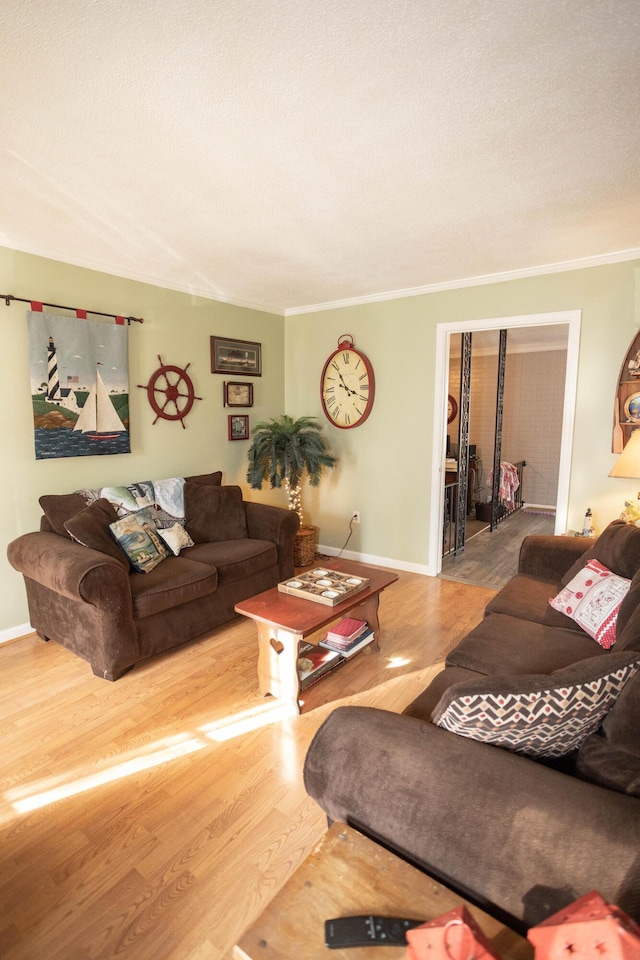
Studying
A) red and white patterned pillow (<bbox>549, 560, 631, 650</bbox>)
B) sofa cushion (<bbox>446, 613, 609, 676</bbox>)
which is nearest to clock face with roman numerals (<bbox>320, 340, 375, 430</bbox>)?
red and white patterned pillow (<bbox>549, 560, 631, 650</bbox>)

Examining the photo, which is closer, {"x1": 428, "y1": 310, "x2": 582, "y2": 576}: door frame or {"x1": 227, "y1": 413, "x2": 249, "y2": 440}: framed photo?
{"x1": 428, "y1": 310, "x2": 582, "y2": 576}: door frame

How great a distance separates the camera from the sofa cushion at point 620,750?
3.56 ft

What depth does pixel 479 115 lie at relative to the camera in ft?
5.54

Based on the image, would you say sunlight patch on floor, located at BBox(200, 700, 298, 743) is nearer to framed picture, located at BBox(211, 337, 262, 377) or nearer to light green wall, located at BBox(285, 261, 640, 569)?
light green wall, located at BBox(285, 261, 640, 569)

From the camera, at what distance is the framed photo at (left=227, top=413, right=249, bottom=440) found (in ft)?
14.3

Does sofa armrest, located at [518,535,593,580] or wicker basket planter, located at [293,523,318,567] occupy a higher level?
sofa armrest, located at [518,535,593,580]

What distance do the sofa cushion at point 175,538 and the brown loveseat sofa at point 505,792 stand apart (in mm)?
2153

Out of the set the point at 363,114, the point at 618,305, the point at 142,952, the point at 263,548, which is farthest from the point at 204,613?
the point at 618,305

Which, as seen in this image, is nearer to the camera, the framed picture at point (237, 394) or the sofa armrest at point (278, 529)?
the sofa armrest at point (278, 529)

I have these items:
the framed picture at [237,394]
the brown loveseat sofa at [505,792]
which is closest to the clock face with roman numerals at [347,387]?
the framed picture at [237,394]

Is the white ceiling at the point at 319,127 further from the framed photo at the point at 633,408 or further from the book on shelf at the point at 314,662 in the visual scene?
the book on shelf at the point at 314,662

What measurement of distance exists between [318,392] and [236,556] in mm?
2058

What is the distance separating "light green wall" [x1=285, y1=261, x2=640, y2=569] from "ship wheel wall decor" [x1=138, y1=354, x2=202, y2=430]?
1.26 m

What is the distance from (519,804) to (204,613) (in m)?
2.31
